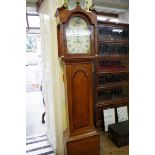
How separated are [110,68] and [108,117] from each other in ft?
2.71

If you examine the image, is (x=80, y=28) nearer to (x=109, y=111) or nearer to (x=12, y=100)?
(x=12, y=100)

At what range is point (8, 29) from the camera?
646mm

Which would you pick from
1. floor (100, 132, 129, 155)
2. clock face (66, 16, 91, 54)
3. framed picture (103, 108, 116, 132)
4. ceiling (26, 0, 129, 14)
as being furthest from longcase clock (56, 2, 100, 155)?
ceiling (26, 0, 129, 14)

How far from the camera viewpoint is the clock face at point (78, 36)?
184 cm

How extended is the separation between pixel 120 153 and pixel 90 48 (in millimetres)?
1407

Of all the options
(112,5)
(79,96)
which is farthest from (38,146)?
(112,5)

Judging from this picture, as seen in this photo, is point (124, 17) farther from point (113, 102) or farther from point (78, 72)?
point (78, 72)

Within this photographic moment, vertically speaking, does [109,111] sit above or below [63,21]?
below

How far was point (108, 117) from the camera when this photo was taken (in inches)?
118

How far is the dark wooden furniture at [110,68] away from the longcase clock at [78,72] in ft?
3.41

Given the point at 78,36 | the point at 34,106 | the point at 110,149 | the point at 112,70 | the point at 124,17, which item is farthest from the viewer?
the point at 34,106

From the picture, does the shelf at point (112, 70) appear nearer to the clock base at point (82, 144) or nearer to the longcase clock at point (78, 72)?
the longcase clock at point (78, 72)
